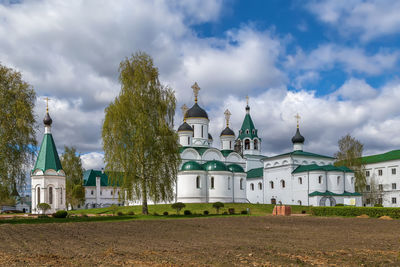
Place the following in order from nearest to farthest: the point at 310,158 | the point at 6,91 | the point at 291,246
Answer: the point at 291,246 < the point at 6,91 < the point at 310,158

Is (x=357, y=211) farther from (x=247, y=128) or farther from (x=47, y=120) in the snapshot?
(x=247, y=128)

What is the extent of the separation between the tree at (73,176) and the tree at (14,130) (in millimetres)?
33901

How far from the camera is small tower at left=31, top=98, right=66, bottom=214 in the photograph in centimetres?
4506

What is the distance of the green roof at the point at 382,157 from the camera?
63.3 meters

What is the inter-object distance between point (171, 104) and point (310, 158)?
3364 cm

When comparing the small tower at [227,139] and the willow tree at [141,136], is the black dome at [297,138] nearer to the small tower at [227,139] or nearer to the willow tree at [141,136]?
the small tower at [227,139]

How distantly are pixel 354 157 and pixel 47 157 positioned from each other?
144ft

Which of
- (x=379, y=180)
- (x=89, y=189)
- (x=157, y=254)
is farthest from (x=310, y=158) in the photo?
(x=157, y=254)

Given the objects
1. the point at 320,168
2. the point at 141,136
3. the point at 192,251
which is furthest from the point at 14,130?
the point at 320,168

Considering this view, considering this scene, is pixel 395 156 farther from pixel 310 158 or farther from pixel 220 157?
pixel 220 157

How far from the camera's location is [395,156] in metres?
63.0

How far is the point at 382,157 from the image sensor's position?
65.9m

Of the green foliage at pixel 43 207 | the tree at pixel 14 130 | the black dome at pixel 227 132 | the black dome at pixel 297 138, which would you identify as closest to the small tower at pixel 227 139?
the black dome at pixel 227 132

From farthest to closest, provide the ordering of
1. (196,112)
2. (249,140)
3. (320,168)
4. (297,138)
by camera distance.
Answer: (249,140) < (196,112) < (297,138) < (320,168)
